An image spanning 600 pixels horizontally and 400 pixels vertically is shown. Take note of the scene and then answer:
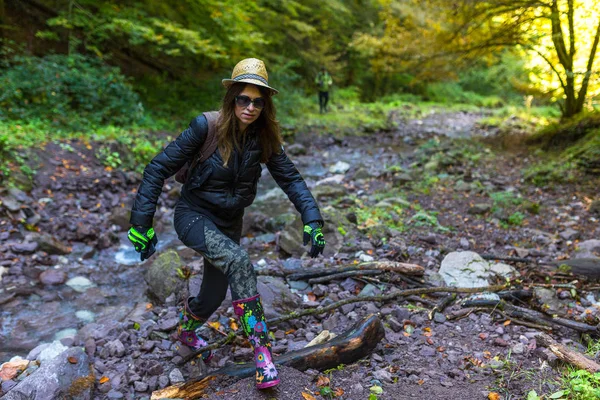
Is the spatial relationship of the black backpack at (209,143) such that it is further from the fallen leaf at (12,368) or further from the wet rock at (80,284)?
the wet rock at (80,284)

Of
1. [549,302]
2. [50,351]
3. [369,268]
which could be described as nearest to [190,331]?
[50,351]

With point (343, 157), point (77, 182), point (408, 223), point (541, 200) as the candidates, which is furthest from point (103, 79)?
point (541, 200)

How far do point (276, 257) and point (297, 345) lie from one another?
2.37 m

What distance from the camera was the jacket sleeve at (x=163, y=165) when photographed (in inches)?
111

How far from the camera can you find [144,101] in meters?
13.5

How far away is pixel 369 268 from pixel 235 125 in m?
2.56

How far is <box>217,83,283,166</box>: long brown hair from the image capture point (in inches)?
114

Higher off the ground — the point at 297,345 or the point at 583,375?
the point at 583,375

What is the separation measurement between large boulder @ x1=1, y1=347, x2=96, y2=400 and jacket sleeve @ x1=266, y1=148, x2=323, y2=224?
218cm

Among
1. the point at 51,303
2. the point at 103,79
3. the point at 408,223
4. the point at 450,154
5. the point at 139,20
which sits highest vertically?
the point at 139,20

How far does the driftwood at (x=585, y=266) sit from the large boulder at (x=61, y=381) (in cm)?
501

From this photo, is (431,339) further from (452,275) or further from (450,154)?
(450,154)

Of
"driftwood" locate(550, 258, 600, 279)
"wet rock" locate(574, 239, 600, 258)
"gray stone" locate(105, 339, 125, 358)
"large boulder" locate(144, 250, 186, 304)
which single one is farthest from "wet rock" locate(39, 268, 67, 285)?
"wet rock" locate(574, 239, 600, 258)

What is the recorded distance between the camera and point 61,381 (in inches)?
127
